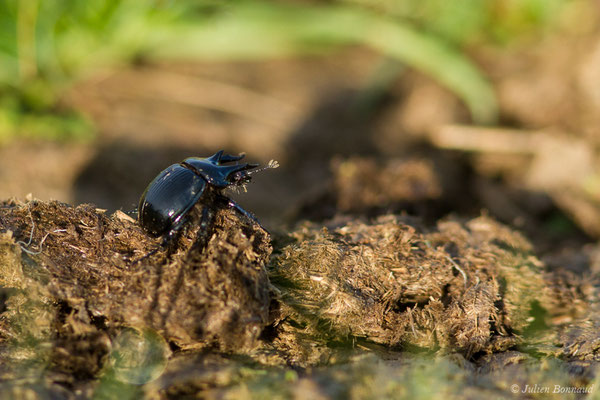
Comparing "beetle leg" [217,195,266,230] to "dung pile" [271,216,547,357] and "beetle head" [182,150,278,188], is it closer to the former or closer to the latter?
"beetle head" [182,150,278,188]

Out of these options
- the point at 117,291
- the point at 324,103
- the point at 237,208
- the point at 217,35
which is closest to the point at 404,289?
the point at 237,208

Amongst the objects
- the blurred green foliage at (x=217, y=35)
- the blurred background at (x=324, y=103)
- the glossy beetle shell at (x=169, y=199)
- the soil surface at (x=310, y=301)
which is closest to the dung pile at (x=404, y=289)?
the soil surface at (x=310, y=301)

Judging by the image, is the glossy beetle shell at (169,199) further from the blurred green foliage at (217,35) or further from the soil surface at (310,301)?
the blurred green foliage at (217,35)

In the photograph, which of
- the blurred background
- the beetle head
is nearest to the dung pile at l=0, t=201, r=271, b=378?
the beetle head

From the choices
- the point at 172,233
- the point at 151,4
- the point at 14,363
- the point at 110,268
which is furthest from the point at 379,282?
the point at 151,4

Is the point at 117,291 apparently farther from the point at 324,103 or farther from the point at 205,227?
the point at 324,103
